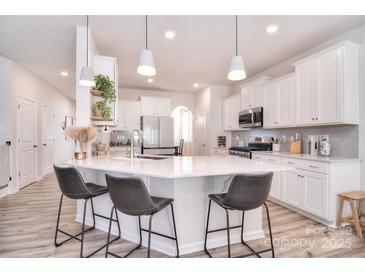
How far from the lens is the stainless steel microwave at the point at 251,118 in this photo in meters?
4.17

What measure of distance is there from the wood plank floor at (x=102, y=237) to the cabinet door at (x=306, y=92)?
154 centimetres

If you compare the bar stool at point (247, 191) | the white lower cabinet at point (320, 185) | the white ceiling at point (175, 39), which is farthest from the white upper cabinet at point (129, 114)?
the bar stool at point (247, 191)

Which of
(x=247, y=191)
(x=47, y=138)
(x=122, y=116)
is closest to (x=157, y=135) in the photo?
(x=122, y=116)

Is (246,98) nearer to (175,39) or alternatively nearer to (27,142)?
(175,39)

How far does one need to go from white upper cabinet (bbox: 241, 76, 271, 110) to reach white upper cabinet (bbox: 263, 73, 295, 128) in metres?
0.15

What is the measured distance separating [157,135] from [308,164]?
13.1 ft

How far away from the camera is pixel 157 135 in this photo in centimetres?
582

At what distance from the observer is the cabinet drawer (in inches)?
102

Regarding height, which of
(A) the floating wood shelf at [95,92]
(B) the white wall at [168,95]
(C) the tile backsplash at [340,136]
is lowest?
(C) the tile backsplash at [340,136]

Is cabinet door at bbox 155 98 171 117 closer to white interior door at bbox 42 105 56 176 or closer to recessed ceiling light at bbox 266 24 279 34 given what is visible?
white interior door at bbox 42 105 56 176

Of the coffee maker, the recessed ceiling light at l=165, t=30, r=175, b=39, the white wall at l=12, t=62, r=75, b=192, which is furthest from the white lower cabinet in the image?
the white wall at l=12, t=62, r=75, b=192

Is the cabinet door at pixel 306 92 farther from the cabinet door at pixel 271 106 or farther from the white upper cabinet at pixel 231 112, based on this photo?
the white upper cabinet at pixel 231 112
